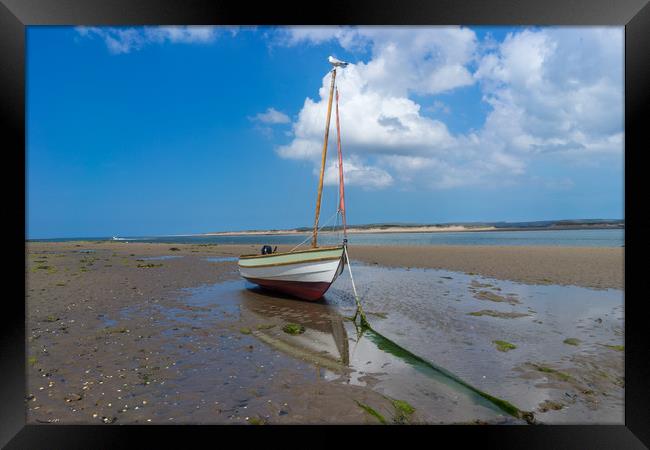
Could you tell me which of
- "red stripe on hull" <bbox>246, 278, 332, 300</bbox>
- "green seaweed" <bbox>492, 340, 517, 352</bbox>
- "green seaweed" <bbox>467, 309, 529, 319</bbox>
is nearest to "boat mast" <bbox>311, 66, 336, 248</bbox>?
"red stripe on hull" <bbox>246, 278, 332, 300</bbox>

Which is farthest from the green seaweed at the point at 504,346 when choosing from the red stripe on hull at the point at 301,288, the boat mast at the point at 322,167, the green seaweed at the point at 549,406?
the boat mast at the point at 322,167

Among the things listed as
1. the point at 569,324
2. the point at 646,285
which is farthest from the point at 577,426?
the point at 569,324

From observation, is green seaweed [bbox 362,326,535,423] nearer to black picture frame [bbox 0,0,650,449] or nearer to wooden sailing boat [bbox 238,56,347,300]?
black picture frame [bbox 0,0,650,449]

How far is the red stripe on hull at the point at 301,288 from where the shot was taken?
39.3 feet

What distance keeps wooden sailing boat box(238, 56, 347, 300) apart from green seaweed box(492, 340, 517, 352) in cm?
512

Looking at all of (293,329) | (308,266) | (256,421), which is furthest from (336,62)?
(256,421)

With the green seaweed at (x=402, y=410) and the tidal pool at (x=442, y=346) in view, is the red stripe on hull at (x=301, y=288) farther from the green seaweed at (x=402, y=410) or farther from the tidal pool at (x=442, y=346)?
the green seaweed at (x=402, y=410)

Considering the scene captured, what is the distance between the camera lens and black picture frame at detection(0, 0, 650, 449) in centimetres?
369

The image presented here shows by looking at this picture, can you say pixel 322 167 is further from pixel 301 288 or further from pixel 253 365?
pixel 253 365

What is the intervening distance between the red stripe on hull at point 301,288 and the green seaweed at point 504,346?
223 inches

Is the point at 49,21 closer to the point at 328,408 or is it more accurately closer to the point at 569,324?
the point at 328,408

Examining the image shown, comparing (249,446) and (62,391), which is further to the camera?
(62,391)

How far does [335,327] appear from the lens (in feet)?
30.6

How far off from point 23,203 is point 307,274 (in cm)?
888
